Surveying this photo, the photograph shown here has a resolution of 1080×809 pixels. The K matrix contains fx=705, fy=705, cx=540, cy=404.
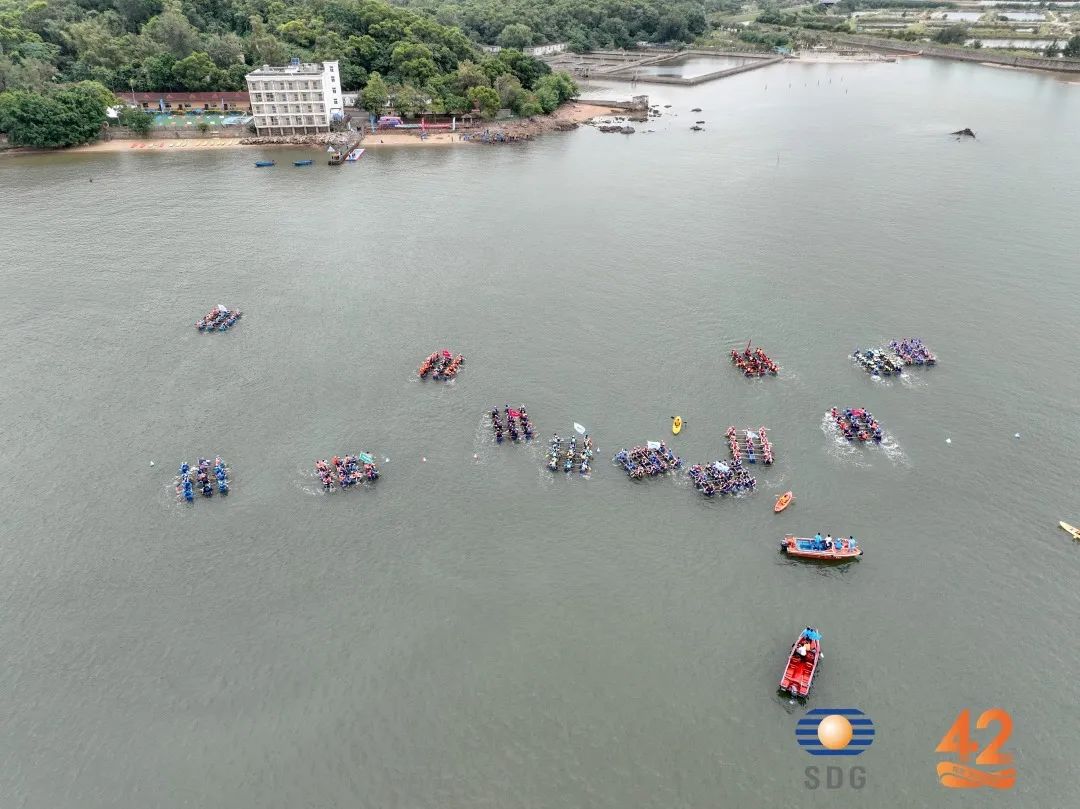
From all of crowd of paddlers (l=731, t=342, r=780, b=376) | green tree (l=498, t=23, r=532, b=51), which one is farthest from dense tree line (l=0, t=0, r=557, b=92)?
crowd of paddlers (l=731, t=342, r=780, b=376)

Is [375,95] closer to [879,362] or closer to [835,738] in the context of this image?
[879,362]

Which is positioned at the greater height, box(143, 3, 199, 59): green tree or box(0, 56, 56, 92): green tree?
box(143, 3, 199, 59): green tree

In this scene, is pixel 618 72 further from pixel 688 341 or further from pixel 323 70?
pixel 688 341

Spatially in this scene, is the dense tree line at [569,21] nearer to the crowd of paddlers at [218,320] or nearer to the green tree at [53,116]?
the green tree at [53,116]

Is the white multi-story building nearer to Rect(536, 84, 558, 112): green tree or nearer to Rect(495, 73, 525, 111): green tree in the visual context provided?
Rect(495, 73, 525, 111): green tree

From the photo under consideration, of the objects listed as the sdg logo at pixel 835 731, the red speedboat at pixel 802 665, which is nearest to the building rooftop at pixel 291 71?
the red speedboat at pixel 802 665

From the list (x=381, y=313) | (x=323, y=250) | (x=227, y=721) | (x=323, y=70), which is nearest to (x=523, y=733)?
(x=227, y=721)
